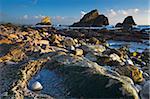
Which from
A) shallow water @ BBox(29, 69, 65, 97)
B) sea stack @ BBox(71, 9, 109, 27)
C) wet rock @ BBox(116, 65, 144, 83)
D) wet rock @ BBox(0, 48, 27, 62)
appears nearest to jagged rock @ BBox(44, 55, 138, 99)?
shallow water @ BBox(29, 69, 65, 97)

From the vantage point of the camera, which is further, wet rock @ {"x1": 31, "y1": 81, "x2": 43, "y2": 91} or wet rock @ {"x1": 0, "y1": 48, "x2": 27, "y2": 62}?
wet rock @ {"x1": 0, "y1": 48, "x2": 27, "y2": 62}

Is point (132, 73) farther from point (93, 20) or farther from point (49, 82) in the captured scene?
point (93, 20)

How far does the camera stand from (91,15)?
53.2m

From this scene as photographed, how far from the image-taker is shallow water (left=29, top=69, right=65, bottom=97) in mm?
3602

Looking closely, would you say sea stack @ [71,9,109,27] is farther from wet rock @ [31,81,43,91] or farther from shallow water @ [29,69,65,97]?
wet rock @ [31,81,43,91]

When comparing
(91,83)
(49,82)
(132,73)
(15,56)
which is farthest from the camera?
(15,56)

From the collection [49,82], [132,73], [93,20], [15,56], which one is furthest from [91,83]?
[93,20]

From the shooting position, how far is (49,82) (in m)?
3.84

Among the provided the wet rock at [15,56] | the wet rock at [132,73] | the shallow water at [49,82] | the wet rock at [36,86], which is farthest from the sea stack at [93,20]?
the wet rock at [36,86]

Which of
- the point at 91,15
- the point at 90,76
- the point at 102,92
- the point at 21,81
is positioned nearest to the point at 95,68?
the point at 90,76

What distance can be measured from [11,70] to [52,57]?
71cm

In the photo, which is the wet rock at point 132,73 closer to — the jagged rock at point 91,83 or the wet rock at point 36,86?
the jagged rock at point 91,83

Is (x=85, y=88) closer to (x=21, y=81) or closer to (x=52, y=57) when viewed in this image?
(x=21, y=81)

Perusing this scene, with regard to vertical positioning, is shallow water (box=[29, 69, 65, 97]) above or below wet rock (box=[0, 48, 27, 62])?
below
